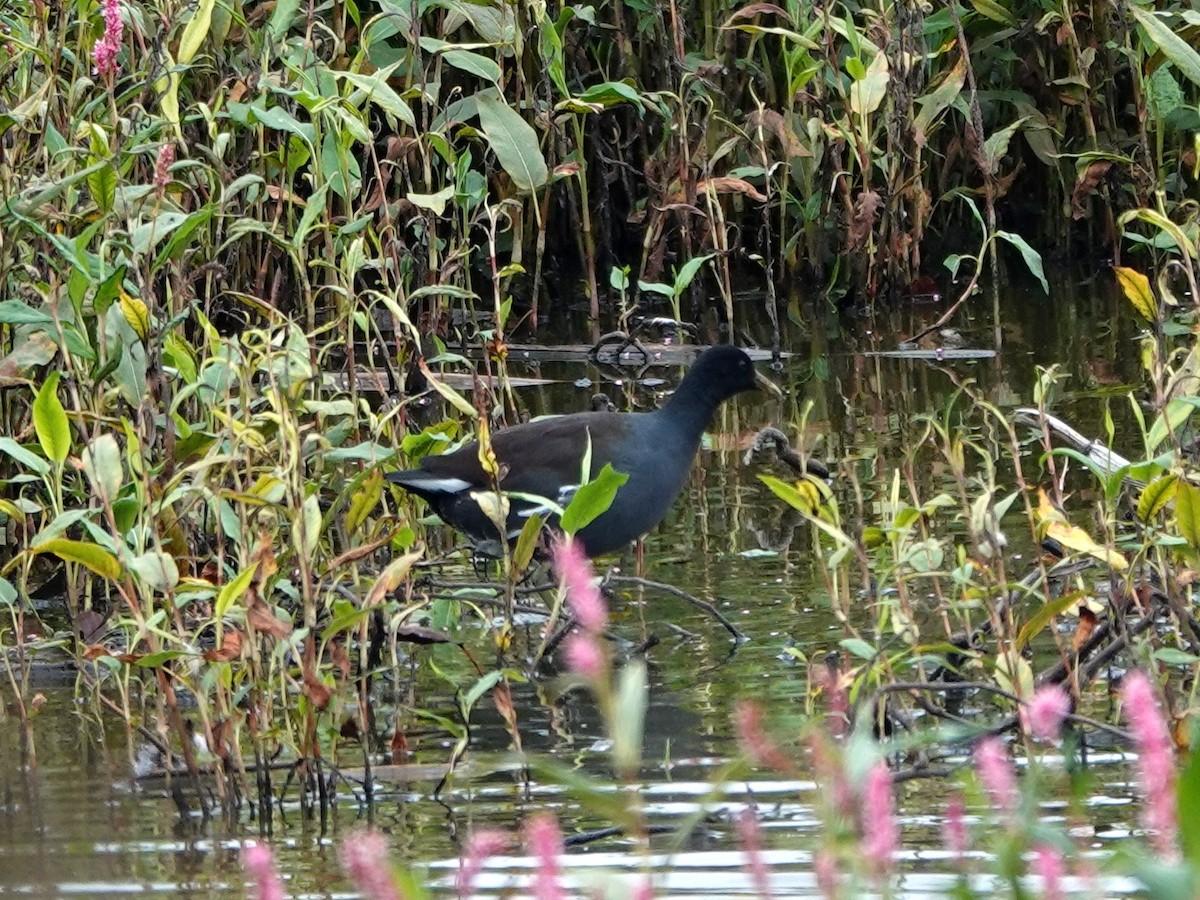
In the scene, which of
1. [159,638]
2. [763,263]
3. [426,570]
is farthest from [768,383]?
[159,638]

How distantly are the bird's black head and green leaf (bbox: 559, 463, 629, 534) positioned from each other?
5.82 ft

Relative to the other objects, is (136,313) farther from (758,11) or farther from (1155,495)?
(758,11)

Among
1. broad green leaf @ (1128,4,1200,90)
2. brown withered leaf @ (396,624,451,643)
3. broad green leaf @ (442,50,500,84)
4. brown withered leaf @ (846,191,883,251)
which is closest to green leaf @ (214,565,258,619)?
brown withered leaf @ (396,624,451,643)

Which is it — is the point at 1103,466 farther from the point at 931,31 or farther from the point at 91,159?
the point at 931,31

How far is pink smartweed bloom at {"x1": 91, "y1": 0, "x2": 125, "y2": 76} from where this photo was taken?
364cm

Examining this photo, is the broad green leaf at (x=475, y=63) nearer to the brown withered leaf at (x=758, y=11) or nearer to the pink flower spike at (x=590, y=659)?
the brown withered leaf at (x=758, y=11)

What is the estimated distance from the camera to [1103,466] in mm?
3480

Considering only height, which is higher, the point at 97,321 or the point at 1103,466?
the point at 97,321

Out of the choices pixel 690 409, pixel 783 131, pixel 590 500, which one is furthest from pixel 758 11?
pixel 590 500

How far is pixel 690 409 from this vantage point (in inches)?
197

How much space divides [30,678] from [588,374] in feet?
9.41

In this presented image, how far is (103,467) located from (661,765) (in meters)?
1.02

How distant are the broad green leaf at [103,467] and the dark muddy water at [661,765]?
19.8 inches

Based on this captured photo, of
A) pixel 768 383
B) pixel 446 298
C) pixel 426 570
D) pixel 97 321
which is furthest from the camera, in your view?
pixel 446 298
